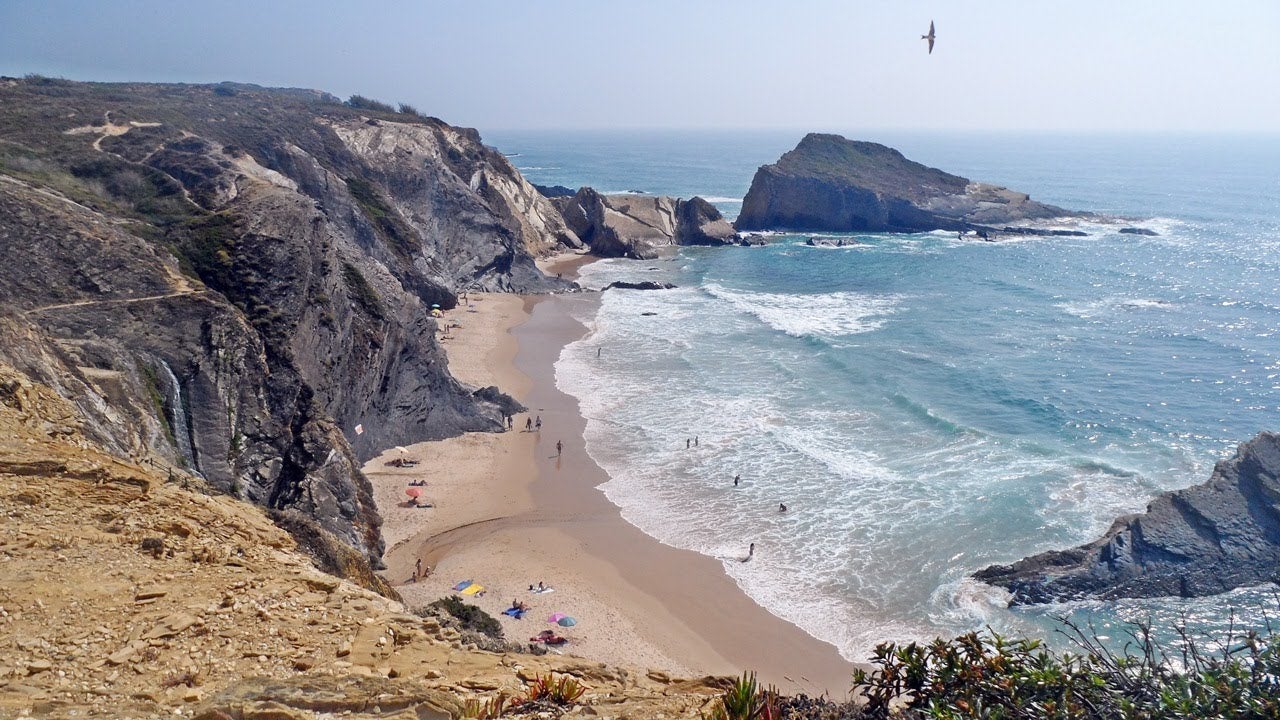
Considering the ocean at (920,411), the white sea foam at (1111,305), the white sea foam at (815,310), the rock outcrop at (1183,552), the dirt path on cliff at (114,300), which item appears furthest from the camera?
the white sea foam at (1111,305)

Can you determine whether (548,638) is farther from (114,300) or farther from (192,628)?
(114,300)

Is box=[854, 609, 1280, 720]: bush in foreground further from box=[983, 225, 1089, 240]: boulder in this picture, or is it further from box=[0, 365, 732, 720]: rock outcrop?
box=[983, 225, 1089, 240]: boulder

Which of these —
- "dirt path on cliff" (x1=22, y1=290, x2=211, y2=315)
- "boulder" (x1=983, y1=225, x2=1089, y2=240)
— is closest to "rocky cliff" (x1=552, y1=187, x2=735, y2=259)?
"boulder" (x1=983, y1=225, x2=1089, y2=240)

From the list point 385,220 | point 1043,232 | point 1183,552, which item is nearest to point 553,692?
point 1183,552

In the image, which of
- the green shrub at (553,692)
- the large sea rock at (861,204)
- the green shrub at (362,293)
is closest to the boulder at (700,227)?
the large sea rock at (861,204)

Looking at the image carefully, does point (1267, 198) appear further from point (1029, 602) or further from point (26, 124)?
point (26, 124)

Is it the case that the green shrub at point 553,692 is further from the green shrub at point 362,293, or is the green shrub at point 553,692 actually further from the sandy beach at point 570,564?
the green shrub at point 362,293
